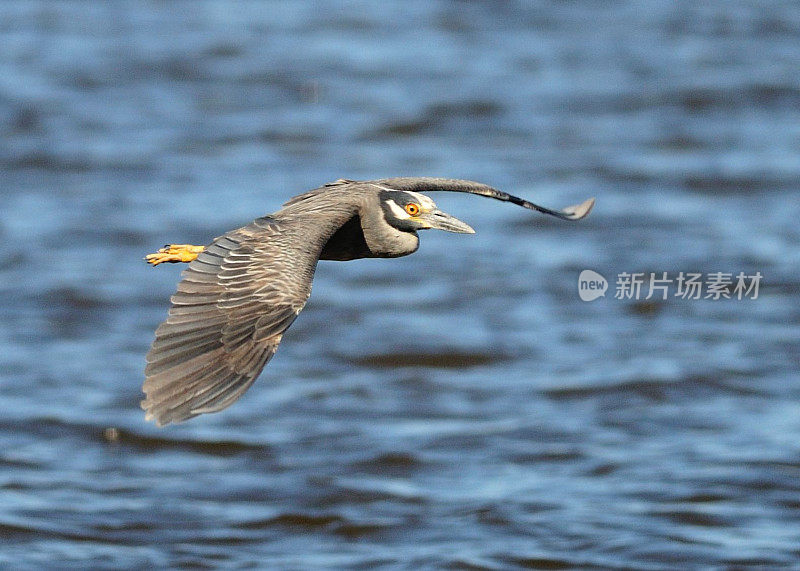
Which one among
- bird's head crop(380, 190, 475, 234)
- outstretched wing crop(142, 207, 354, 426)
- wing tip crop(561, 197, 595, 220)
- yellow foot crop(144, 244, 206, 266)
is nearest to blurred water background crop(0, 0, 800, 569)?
wing tip crop(561, 197, 595, 220)

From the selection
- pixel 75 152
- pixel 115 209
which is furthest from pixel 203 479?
pixel 75 152

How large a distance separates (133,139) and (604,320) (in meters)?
10.8

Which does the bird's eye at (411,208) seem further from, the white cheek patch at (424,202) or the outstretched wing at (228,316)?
the outstretched wing at (228,316)

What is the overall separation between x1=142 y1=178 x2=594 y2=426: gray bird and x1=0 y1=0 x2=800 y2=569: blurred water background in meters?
5.57

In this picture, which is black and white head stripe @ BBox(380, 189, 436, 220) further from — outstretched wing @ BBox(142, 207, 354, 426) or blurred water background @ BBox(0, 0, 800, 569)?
blurred water background @ BBox(0, 0, 800, 569)

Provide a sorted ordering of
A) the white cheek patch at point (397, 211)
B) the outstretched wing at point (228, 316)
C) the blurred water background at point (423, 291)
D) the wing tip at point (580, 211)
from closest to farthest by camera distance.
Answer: the outstretched wing at point (228, 316), the white cheek patch at point (397, 211), the wing tip at point (580, 211), the blurred water background at point (423, 291)

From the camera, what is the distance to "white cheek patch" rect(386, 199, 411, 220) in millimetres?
10062

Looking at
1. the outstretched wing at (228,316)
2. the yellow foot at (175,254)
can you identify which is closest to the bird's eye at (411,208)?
the outstretched wing at (228,316)

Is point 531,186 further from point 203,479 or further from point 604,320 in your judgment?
point 203,479

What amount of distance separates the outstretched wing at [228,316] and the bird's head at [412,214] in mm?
979

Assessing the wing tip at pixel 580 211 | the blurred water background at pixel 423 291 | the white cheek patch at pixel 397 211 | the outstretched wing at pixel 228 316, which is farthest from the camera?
the blurred water background at pixel 423 291

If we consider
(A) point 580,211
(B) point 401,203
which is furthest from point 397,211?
(A) point 580,211

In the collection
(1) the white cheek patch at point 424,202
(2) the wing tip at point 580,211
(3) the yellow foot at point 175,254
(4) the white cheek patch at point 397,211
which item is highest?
(2) the wing tip at point 580,211

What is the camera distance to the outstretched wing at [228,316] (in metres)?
7.77
